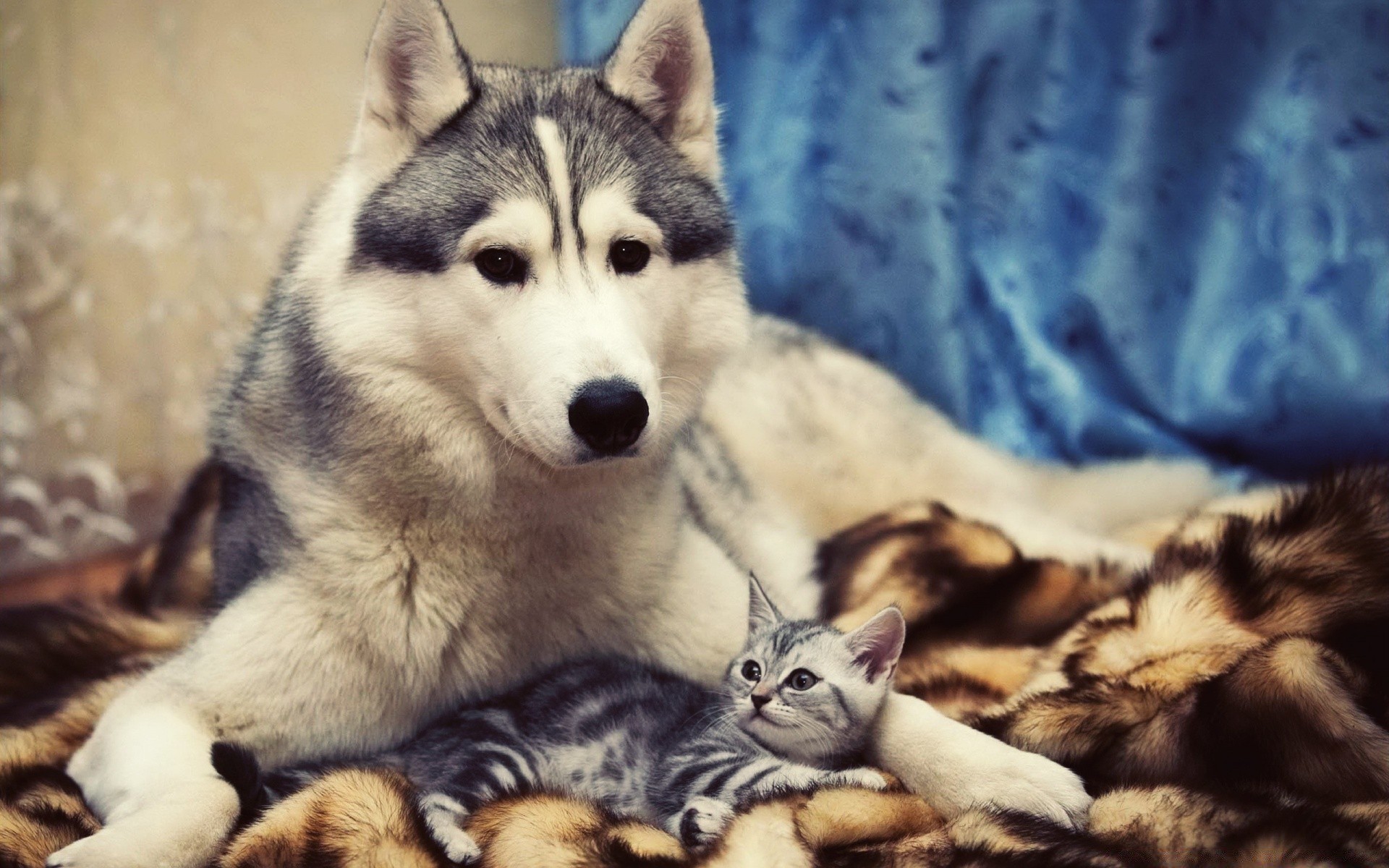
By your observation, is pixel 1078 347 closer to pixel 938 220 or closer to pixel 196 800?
pixel 938 220

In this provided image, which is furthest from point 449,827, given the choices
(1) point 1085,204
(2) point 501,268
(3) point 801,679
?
(1) point 1085,204

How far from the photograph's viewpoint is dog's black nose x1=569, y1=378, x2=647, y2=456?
127cm

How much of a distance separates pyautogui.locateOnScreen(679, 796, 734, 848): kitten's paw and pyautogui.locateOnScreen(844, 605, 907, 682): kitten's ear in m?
0.32

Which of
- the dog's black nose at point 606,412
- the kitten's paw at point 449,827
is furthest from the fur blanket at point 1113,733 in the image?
the dog's black nose at point 606,412

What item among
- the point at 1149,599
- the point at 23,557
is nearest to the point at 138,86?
the point at 23,557

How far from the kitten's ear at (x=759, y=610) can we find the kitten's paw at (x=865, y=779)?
30 cm

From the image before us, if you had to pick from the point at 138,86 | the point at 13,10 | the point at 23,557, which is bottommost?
the point at 23,557

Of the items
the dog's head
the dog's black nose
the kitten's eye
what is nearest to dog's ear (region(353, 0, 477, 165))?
the dog's head

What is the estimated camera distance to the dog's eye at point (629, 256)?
4.81 ft

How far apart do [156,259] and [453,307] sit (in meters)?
1.65

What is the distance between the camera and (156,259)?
8.64 feet

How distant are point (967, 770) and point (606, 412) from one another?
0.67 metres

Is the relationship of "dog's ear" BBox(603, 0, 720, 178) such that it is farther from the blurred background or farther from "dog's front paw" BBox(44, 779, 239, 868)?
"dog's front paw" BBox(44, 779, 239, 868)

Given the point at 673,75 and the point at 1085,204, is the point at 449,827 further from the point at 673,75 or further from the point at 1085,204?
the point at 1085,204
